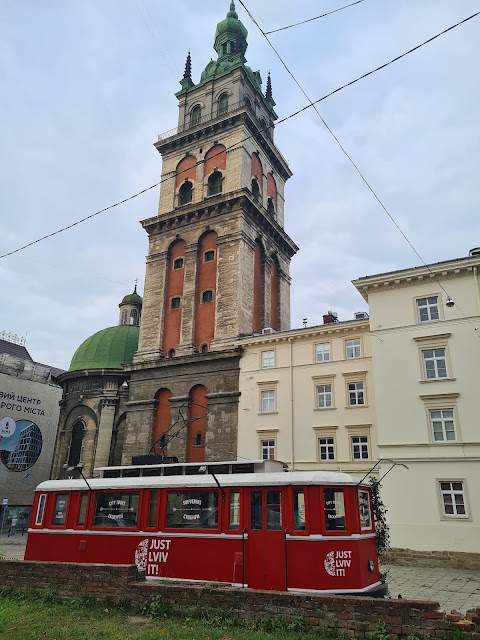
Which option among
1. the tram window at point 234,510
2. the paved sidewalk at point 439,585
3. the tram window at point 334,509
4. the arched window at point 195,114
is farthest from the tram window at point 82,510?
the arched window at point 195,114

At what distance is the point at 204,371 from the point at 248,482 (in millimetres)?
22567

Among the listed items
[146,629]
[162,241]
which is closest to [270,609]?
[146,629]

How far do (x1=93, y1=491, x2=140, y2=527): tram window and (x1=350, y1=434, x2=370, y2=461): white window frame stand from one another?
16.5m

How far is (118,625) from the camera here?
9.55 meters

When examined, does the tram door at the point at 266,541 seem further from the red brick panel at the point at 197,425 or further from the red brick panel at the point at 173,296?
the red brick panel at the point at 173,296

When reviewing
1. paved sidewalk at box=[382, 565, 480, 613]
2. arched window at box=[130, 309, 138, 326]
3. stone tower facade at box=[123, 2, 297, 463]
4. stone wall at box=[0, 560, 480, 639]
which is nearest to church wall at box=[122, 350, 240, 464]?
stone tower facade at box=[123, 2, 297, 463]

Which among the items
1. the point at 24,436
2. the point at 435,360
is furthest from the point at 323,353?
the point at 24,436

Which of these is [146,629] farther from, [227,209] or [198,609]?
[227,209]

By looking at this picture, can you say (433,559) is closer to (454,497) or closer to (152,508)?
(454,497)

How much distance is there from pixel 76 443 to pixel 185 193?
25.5 meters

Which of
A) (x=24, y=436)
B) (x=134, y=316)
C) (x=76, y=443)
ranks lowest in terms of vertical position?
(x=76, y=443)

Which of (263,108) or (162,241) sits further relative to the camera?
(263,108)

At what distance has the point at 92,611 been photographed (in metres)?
10.6

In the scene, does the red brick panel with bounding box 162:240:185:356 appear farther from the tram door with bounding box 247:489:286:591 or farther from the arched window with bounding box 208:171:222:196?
the tram door with bounding box 247:489:286:591
